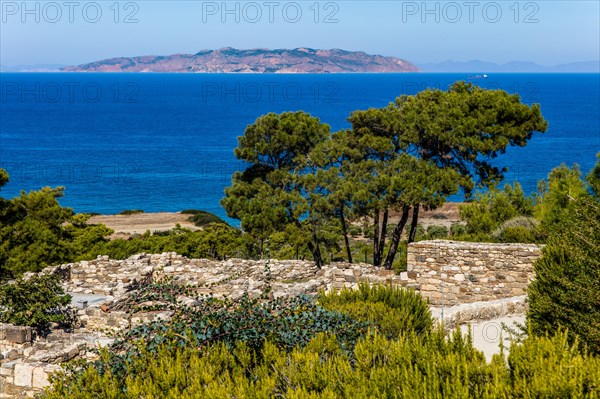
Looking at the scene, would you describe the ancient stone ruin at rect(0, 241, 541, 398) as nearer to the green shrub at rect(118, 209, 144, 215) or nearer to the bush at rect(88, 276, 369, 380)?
the bush at rect(88, 276, 369, 380)

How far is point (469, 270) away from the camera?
48.5 ft

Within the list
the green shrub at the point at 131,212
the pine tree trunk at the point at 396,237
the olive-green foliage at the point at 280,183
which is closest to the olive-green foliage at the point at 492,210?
the pine tree trunk at the point at 396,237

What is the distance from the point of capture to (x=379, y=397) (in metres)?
6.21

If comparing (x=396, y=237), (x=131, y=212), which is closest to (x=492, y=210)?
(x=396, y=237)

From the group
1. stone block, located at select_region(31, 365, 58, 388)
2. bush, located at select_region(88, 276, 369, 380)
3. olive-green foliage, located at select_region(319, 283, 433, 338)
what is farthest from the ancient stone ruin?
olive-green foliage, located at select_region(319, 283, 433, 338)

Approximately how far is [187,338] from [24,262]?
18463 mm

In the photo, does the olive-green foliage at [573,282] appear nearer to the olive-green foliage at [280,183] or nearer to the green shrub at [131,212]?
the olive-green foliage at [280,183]

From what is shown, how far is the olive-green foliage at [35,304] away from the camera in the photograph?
12.7 metres

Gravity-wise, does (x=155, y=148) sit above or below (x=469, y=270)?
above

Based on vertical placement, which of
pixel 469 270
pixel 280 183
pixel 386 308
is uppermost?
pixel 280 183

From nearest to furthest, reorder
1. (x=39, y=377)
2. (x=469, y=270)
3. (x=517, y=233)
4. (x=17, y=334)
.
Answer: (x=39, y=377), (x=17, y=334), (x=469, y=270), (x=517, y=233)

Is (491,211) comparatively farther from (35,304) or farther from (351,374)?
(351,374)

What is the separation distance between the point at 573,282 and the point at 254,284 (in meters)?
9.71

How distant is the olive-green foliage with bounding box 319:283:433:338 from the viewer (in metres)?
9.55
